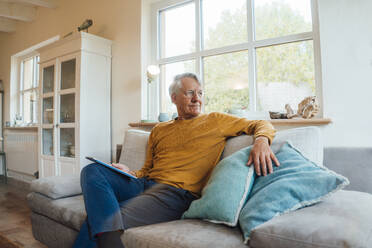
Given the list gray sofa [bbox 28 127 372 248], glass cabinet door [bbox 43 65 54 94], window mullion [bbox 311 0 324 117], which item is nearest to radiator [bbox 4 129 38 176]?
glass cabinet door [bbox 43 65 54 94]

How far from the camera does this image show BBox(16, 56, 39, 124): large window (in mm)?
4512

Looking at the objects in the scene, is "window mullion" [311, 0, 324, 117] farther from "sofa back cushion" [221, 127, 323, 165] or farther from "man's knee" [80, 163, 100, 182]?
"man's knee" [80, 163, 100, 182]

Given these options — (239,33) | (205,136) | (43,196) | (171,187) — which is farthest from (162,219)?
(239,33)

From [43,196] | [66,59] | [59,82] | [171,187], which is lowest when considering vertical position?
[43,196]

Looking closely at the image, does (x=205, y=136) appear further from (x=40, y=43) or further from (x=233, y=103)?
(x=40, y=43)

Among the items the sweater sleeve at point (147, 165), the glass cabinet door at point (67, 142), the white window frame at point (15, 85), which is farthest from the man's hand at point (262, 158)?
the white window frame at point (15, 85)

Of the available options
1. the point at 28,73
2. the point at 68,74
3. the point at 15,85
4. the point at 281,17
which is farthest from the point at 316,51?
the point at 15,85

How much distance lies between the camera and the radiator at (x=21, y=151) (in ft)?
13.1

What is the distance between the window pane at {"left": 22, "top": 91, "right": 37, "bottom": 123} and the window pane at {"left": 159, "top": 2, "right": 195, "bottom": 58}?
2.84 m

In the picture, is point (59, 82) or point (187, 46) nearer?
point (187, 46)

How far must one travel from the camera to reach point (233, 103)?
2.41m

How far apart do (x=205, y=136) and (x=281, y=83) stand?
108cm

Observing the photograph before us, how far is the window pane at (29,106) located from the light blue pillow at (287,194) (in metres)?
4.53

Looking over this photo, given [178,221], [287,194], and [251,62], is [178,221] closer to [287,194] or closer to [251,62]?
[287,194]
